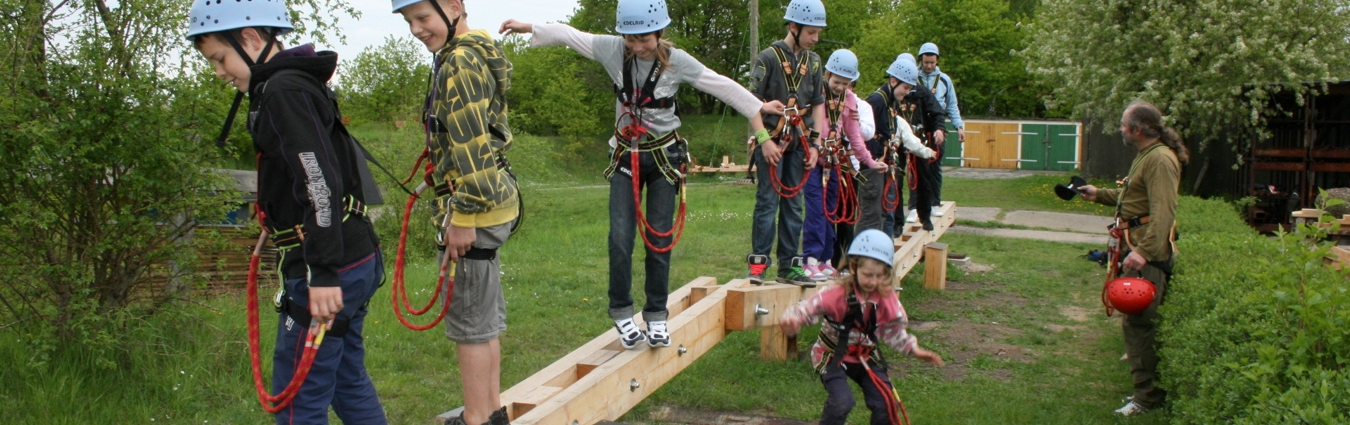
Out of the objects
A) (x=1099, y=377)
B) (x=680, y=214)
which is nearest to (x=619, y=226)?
(x=680, y=214)

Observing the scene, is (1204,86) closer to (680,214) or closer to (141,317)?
(680,214)

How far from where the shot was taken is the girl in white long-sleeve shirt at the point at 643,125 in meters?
5.33

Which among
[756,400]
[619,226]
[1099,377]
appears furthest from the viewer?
[1099,377]

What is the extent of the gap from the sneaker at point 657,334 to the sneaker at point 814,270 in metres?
2.02

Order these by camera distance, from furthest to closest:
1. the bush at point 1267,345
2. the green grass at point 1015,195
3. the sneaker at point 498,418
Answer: the green grass at point 1015,195
the sneaker at point 498,418
the bush at point 1267,345

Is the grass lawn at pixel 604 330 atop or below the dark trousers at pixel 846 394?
below

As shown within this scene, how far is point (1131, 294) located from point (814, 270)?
7.07ft

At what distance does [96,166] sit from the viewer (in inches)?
230

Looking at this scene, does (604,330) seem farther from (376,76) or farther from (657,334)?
(376,76)

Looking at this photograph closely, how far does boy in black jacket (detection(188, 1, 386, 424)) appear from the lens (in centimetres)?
357

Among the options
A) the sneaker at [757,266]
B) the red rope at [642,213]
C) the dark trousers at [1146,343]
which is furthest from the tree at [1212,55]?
the red rope at [642,213]

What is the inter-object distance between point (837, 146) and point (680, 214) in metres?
2.57

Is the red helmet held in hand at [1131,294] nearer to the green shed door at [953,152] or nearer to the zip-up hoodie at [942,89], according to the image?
the zip-up hoodie at [942,89]

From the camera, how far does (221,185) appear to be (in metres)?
6.43
